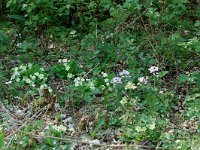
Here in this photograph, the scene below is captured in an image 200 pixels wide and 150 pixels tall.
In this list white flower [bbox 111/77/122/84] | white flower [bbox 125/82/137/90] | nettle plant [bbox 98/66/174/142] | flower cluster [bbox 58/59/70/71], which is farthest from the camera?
flower cluster [bbox 58/59/70/71]

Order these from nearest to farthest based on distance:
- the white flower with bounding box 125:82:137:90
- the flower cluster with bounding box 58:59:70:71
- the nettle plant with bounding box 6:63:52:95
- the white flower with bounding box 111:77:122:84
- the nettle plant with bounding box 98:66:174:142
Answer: the nettle plant with bounding box 98:66:174:142
the white flower with bounding box 125:82:137:90
the white flower with bounding box 111:77:122:84
the nettle plant with bounding box 6:63:52:95
the flower cluster with bounding box 58:59:70:71

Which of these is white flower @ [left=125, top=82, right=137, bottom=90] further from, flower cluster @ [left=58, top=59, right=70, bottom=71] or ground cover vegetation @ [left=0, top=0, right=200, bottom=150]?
flower cluster @ [left=58, top=59, right=70, bottom=71]

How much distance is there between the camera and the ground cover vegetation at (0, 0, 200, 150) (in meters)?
3.76

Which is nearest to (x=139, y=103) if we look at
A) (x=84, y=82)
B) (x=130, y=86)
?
(x=130, y=86)

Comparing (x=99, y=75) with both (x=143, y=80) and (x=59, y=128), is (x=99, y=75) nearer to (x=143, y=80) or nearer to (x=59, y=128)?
(x=143, y=80)

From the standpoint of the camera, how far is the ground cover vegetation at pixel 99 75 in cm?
376

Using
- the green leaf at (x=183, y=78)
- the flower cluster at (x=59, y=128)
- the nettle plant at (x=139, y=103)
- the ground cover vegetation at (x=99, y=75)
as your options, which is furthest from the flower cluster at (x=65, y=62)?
the green leaf at (x=183, y=78)

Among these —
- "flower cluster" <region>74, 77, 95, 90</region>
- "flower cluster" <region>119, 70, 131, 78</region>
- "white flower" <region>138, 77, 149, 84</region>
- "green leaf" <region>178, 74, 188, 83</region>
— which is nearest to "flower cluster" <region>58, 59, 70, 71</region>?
"flower cluster" <region>74, 77, 95, 90</region>

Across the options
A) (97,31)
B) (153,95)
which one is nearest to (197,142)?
(153,95)

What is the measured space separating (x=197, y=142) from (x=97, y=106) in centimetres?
101

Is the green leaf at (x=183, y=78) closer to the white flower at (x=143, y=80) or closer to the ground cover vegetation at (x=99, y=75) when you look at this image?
the ground cover vegetation at (x=99, y=75)

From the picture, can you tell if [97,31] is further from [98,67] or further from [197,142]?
[197,142]

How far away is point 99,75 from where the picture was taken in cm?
455

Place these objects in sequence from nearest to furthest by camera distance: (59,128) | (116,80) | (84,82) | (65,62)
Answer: (59,128) < (116,80) < (84,82) < (65,62)
